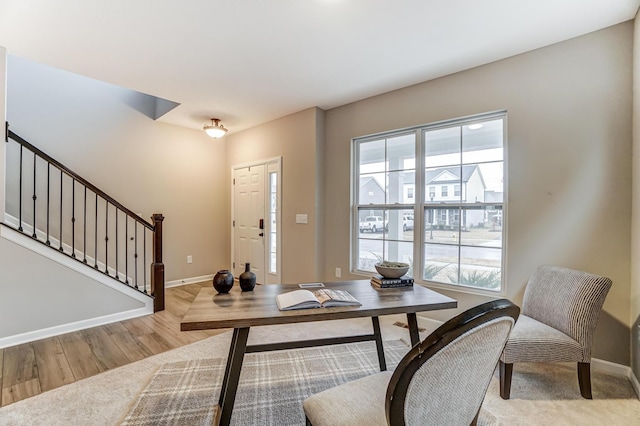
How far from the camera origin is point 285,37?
2.31 metres

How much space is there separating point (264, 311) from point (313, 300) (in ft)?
0.89

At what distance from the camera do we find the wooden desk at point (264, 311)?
1.39 metres

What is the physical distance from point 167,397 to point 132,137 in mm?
3785

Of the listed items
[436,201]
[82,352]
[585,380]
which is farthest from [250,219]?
[585,380]

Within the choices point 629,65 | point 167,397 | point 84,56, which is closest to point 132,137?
point 84,56

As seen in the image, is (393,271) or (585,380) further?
(393,271)

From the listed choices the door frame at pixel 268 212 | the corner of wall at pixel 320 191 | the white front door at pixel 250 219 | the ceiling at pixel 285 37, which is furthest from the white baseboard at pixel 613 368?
the white front door at pixel 250 219

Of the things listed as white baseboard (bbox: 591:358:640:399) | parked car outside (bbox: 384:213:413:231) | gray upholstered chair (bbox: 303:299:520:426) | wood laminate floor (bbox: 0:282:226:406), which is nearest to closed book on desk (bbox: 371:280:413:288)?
gray upholstered chair (bbox: 303:299:520:426)

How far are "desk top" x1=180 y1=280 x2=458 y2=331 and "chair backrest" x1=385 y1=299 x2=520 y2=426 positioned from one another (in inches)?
24.0

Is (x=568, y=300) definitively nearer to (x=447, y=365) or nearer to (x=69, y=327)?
(x=447, y=365)

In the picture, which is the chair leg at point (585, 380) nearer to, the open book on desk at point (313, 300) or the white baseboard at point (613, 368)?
the white baseboard at point (613, 368)

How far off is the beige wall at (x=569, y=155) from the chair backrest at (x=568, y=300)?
0.89ft

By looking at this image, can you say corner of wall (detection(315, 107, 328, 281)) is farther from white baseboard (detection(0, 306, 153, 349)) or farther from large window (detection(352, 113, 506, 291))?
white baseboard (detection(0, 306, 153, 349))

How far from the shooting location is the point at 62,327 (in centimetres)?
288
